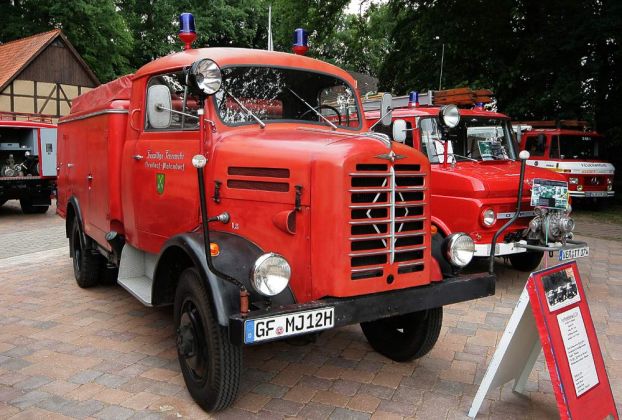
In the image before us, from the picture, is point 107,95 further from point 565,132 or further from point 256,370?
point 565,132

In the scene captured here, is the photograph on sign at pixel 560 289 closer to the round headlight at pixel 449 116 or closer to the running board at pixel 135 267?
the round headlight at pixel 449 116

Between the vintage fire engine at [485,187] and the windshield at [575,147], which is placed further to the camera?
the windshield at [575,147]

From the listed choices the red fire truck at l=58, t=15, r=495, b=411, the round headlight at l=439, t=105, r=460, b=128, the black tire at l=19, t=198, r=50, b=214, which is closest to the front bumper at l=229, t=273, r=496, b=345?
the red fire truck at l=58, t=15, r=495, b=411

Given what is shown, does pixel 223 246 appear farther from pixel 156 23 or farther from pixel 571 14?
pixel 156 23

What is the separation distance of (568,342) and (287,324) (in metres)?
1.61

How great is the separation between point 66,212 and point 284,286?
15.7 ft

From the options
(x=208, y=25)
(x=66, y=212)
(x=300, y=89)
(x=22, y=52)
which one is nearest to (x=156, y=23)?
(x=208, y=25)

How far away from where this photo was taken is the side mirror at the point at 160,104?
3.98 metres

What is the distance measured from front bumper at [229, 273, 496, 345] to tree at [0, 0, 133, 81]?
26.1 m

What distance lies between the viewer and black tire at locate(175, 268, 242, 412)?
3.13 metres

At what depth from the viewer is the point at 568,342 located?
120 inches

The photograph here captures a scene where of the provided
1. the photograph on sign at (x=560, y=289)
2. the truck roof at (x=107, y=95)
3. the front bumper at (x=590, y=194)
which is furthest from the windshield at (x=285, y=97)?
the front bumper at (x=590, y=194)

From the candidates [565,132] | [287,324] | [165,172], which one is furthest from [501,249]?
[565,132]

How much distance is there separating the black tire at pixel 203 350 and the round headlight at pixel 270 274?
1.28ft
